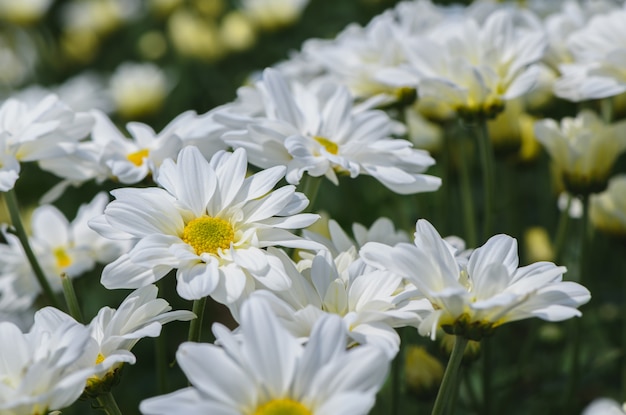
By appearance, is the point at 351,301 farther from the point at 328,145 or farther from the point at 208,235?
the point at 328,145

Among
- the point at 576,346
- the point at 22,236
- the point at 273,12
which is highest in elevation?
the point at 22,236

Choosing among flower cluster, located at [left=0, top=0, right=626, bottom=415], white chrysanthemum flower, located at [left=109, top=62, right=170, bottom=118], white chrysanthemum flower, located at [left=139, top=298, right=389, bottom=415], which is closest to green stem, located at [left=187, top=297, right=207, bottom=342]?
flower cluster, located at [left=0, top=0, right=626, bottom=415]

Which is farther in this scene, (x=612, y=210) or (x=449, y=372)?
(x=612, y=210)

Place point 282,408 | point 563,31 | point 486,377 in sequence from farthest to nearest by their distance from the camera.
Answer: point 563,31 < point 486,377 < point 282,408

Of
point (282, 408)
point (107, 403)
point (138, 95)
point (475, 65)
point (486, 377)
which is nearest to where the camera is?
point (282, 408)

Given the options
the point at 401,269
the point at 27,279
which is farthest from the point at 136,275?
the point at 27,279

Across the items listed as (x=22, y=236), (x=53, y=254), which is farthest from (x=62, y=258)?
(x=22, y=236)

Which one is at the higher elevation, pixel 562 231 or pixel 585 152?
pixel 585 152
